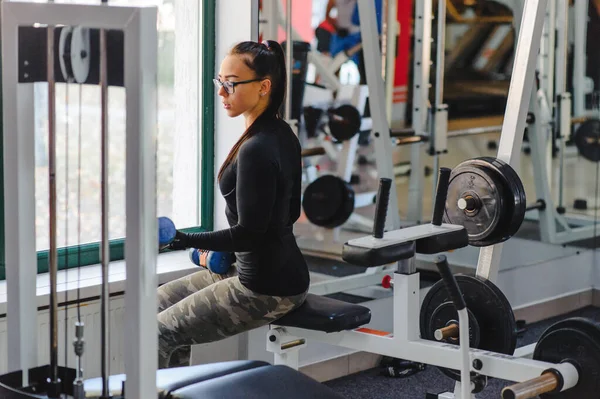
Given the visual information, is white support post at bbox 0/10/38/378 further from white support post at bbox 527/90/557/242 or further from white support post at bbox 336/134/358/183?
white support post at bbox 527/90/557/242

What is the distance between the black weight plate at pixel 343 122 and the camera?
4.80 metres

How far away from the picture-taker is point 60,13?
1747 millimetres

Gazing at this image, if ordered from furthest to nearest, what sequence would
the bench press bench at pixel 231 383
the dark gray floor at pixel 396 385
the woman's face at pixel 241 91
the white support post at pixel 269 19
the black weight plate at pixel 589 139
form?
the black weight plate at pixel 589 139 → the white support post at pixel 269 19 → the dark gray floor at pixel 396 385 → the woman's face at pixel 241 91 → the bench press bench at pixel 231 383

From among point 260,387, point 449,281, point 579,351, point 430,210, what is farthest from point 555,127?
point 260,387

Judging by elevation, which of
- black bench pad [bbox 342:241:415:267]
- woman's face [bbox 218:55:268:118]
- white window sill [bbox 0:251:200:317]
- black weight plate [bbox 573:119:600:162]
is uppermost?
woman's face [bbox 218:55:268:118]

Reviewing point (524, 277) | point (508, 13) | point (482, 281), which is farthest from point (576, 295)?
point (482, 281)

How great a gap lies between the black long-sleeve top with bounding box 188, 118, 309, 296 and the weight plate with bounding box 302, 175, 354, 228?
78.3 inches

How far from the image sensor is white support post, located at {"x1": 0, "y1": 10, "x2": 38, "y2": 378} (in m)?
1.89

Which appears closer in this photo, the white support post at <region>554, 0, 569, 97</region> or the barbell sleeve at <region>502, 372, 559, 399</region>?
the barbell sleeve at <region>502, 372, 559, 399</region>

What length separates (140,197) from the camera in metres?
1.72

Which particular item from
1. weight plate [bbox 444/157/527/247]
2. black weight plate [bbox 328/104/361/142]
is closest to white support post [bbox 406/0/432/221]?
black weight plate [bbox 328/104/361/142]

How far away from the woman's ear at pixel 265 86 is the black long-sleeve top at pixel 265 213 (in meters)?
0.08

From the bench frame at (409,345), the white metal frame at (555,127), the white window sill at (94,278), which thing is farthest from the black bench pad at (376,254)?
the white metal frame at (555,127)

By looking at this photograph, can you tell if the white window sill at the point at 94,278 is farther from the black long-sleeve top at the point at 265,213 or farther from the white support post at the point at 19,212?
the white support post at the point at 19,212
